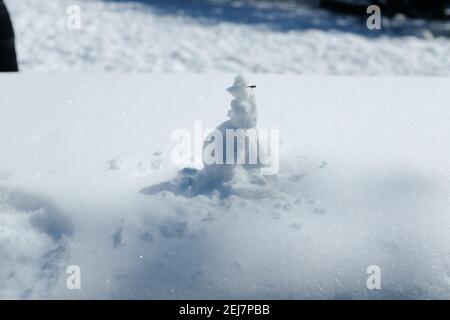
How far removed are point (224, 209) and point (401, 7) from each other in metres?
5.73

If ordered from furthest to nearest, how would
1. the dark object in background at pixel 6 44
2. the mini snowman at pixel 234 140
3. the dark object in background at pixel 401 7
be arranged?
the dark object in background at pixel 401 7 < the dark object in background at pixel 6 44 < the mini snowman at pixel 234 140

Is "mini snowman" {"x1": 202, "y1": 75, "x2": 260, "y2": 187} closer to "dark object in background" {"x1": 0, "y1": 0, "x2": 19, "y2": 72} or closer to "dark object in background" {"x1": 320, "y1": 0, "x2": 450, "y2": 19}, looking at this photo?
"dark object in background" {"x1": 0, "y1": 0, "x2": 19, "y2": 72}

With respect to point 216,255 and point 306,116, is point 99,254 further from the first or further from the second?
point 306,116

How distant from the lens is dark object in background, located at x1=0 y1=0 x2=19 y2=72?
3.06 m

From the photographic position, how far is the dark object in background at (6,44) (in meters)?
3.06

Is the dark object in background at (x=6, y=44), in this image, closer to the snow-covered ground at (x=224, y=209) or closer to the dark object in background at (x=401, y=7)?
the snow-covered ground at (x=224, y=209)

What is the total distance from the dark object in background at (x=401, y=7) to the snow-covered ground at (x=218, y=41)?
25 cm

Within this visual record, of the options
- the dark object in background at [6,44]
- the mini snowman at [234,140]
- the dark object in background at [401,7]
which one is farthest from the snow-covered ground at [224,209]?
the dark object in background at [401,7]

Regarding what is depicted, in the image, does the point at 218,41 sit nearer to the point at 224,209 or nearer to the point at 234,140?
the point at 234,140

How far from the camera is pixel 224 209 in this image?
1593mm

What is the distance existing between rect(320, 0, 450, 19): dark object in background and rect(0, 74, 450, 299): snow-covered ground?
13.5 feet

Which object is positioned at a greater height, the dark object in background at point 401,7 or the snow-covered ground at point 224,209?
the dark object in background at point 401,7

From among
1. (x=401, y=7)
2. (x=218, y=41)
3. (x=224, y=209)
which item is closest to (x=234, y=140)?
(x=224, y=209)

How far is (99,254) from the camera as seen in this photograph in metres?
1.42
